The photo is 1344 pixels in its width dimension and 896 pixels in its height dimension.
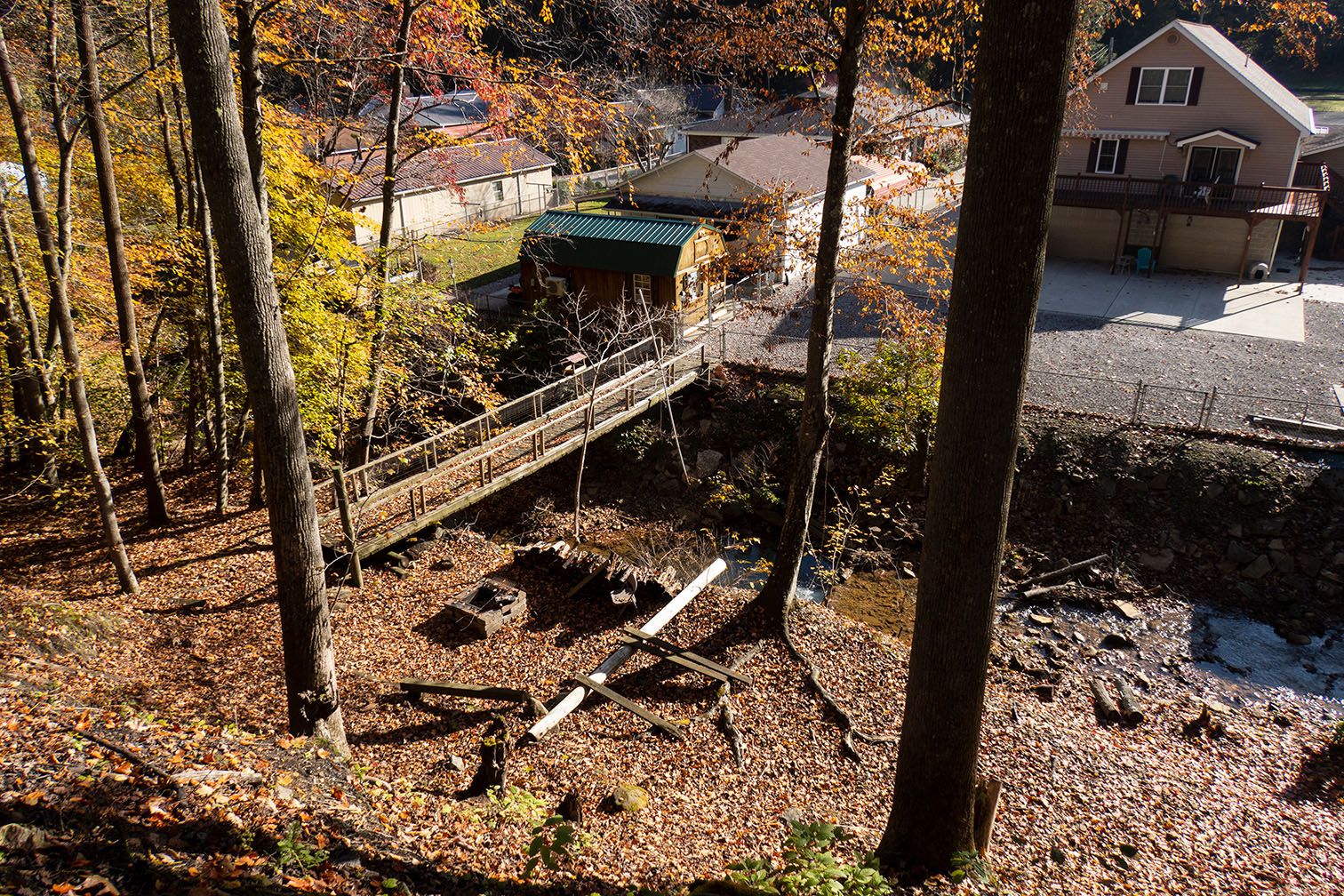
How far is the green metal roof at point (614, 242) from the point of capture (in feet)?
75.8

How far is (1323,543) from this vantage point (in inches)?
615

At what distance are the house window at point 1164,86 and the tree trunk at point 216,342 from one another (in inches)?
1224

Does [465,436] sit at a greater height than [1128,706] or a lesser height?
greater

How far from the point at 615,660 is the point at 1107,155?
29.3 metres

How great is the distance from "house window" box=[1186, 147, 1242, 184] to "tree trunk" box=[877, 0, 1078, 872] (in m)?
29.9

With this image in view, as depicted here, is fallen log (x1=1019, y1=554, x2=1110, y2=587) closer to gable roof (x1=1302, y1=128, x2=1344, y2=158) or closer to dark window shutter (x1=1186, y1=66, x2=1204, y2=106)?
dark window shutter (x1=1186, y1=66, x2=1204, y2=106)

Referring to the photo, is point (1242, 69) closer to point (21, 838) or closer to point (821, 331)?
point (821, 331)

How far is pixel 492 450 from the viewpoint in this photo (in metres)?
15.2

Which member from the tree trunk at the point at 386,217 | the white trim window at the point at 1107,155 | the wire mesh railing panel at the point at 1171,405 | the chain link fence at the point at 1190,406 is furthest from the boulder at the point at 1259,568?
the white trim window at the point at 1107,155

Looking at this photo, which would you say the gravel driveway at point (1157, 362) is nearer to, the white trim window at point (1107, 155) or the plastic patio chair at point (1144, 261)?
the plastic patio chair at point (1144, 261)

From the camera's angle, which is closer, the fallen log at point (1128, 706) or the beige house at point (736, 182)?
the fallen log at point (1128, 706)

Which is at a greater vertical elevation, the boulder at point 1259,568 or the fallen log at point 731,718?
the fallen log at point 731,718

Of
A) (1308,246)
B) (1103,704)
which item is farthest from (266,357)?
(1308,246)

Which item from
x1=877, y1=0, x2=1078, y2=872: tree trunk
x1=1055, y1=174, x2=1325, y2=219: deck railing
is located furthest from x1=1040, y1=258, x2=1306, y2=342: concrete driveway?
x1=877, y1=0, x2=1078, y2=872: tree trunk
